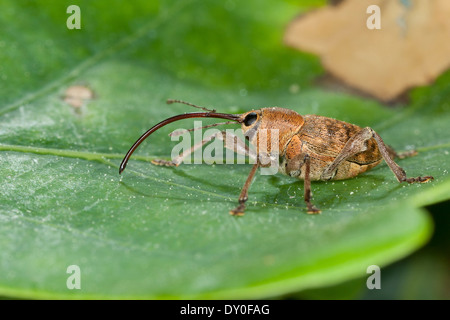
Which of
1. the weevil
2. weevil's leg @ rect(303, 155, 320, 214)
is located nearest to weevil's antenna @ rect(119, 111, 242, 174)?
the weevil

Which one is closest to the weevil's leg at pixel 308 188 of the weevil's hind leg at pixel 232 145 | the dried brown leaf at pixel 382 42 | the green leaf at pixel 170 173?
the green leaf at pixel 170 173

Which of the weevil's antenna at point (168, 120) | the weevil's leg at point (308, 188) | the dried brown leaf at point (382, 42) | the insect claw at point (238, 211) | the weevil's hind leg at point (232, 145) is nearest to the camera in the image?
the insect claw at point (238, 211)

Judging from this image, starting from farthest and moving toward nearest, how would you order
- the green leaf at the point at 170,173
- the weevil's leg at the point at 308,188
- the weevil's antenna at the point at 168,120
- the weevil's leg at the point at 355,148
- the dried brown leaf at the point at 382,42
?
the dried brown leaf at the point at 382,42 < the weevil's leg at the point at 355,148 < the weevil's antenna at the point at 168,120 < the weevil's leg at the point at 308,188 < the green leaf at the point at 170,173

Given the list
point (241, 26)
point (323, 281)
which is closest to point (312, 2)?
point (241, 26)

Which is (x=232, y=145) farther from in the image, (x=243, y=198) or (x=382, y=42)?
(x=382, y=42)

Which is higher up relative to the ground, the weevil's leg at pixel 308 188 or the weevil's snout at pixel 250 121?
the weevil's snout at pixel 250 121

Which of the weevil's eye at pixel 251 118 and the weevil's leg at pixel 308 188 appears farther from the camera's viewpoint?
the weevil's eye at pixel 251 118

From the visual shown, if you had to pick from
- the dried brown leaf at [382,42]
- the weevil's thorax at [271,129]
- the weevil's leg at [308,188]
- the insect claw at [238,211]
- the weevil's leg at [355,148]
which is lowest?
the insect claw at [238,211]

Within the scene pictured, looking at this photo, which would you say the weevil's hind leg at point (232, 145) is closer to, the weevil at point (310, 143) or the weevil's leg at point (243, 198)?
the weevil at point (310, 143)
